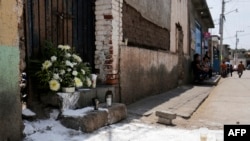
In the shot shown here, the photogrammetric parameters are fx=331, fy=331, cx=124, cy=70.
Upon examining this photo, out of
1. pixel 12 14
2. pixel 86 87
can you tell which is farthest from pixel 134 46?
pixel 12 14

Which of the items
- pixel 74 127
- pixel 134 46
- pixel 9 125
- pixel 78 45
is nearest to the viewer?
pixel 9 125

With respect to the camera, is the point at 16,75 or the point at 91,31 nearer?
the point at 16,75

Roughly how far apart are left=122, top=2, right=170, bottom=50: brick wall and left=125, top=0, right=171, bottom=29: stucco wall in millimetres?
126

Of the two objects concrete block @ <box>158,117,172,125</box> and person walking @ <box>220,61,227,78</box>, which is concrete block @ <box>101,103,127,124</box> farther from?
person walking @ <box>220,61,227,78</box>

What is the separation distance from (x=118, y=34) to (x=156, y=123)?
2.20 m

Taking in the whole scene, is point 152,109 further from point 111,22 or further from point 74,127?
point 74,127

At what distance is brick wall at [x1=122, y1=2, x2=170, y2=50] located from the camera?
7930mm

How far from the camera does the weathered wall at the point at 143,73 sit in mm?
7551

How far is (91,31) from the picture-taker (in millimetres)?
6891

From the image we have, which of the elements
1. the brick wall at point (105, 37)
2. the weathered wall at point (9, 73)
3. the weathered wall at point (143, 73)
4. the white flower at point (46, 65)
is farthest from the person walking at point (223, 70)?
the weathered wall at point (9, 73)

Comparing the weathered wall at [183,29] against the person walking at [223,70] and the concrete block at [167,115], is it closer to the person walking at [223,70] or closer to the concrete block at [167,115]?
the concrete block at [167,115]

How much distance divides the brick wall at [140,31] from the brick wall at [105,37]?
86cm

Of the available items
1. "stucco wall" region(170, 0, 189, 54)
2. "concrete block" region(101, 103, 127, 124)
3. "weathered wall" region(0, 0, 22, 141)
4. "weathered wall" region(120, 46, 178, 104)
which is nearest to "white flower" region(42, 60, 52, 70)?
"weathered wall" region(0, 0, 22, 141)

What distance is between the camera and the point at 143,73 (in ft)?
29.1
